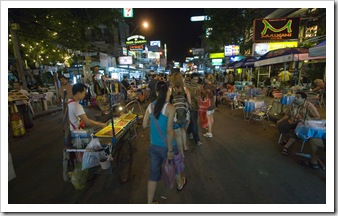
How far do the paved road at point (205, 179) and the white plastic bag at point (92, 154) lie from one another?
0.62 metres

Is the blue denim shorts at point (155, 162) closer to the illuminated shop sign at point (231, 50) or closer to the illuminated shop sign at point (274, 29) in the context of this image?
the illuminated shop sign at point (274, 29)

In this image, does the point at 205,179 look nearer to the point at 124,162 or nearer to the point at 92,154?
the point at 124,162

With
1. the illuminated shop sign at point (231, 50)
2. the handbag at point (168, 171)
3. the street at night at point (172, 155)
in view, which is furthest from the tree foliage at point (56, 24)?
the illuminated shop sign at point (231, 50)

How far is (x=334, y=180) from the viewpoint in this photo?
2.95 m

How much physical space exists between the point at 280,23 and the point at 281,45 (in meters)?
3.29

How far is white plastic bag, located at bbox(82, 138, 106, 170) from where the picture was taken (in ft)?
10.2

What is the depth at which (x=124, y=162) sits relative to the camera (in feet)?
14.3

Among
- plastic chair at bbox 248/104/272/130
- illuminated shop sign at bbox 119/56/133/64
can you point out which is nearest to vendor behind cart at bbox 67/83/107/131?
plastic chair at bbox 248/104/272/130

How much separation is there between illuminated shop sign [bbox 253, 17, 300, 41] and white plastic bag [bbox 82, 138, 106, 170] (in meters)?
13.0

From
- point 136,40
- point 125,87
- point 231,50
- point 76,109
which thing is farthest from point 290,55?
point 136,40

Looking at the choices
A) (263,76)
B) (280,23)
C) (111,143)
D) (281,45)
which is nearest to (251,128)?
(111,143)

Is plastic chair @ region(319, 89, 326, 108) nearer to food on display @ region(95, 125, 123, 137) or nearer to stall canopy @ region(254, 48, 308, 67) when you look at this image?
stall canopy @ region(254, 48, 308, 67)

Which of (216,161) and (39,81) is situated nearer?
(216,161)

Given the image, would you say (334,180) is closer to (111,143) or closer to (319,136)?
(319,136)
